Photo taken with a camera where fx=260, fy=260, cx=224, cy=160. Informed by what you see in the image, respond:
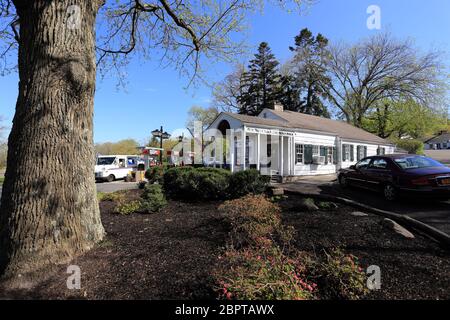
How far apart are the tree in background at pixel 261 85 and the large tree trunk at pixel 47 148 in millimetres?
37092

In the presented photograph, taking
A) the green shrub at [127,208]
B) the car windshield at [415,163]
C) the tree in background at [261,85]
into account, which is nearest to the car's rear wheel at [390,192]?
the car windshield at [415,163]

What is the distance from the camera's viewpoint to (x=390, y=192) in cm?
789

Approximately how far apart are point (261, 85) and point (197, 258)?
40.0 m

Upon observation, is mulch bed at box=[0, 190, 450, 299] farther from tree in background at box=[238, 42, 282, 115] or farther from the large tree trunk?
tree in background at box=[238, 42, 282, 115]

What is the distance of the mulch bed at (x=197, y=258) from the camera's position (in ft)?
8.79

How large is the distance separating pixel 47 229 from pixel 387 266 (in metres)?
4.14

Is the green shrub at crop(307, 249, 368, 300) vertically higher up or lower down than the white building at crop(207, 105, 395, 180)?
lower down

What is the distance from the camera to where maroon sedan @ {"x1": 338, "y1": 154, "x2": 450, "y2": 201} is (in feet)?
22.8

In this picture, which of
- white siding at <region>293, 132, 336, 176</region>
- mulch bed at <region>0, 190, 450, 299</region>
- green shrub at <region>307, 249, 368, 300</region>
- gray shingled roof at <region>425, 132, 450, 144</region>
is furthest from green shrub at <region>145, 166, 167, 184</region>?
gray shingled roof at <region>425, 132, 450, 144</region>

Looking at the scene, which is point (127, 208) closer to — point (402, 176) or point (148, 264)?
point (148, 264)

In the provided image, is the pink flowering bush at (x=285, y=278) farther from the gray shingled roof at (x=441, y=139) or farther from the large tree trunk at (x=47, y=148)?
the gray shingled roof at (x=441, y=139)

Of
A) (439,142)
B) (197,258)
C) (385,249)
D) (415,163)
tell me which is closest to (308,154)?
(415,163)

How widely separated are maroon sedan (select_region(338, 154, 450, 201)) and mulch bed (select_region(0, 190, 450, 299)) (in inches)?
117

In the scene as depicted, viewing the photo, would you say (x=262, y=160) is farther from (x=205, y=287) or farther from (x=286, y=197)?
(x=205, y=287)
